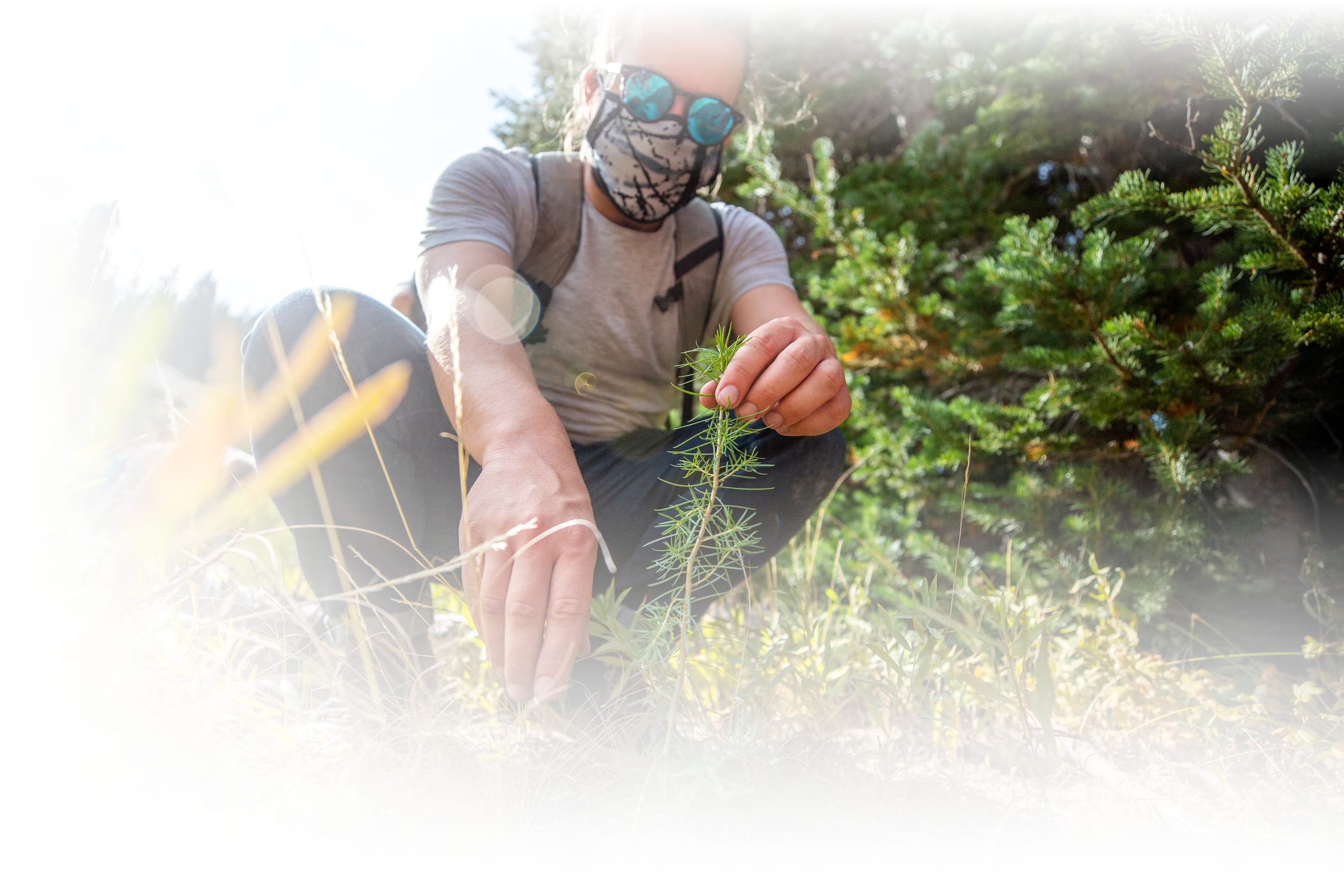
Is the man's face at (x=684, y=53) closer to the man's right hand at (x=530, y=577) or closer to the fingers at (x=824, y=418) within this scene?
the fingers at (x=824, y=418)

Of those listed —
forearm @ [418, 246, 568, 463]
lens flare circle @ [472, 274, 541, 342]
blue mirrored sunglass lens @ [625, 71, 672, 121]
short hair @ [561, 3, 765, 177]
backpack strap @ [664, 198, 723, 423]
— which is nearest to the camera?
forearm @ [418, 246, 568, 463]

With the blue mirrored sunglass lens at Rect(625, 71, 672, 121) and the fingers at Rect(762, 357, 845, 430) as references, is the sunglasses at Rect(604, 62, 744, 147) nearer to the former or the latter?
the blue mirrored sunglass lens at Rect(625, 71, 672, 121)

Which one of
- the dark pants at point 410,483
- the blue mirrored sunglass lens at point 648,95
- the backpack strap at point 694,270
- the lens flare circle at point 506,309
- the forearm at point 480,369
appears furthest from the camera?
the backpack strap at point 694,270

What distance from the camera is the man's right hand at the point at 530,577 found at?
1.00m

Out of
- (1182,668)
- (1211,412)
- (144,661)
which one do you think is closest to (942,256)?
(1211,412)

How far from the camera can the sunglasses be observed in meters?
1.80

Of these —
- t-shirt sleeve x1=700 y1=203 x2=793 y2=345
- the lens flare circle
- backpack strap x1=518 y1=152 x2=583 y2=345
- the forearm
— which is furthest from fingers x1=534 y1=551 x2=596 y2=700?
t-shirt sleeve x1=700 y1=203 x2=793 y2=345

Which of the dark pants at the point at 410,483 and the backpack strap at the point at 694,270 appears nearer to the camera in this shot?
the dark pants at the point at 410,483

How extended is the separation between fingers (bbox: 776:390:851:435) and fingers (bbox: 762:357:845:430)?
0.03 metres

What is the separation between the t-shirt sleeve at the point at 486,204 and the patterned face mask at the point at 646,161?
24 centimetres

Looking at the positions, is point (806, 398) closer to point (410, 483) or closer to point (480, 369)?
point (480, 369)

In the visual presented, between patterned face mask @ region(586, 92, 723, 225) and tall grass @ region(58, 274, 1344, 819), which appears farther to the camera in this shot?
patterned face mask @ region(586, 92, 723, 225)

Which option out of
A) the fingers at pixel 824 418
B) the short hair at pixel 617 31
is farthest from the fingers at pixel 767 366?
the short hair at pixel 617 31

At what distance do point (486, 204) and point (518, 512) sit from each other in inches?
41.0
